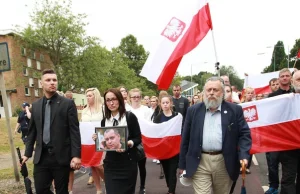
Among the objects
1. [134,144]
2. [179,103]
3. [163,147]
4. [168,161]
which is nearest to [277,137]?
[168,161]

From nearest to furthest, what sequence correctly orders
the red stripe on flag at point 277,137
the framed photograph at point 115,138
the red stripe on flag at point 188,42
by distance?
the framed photograph at point 115,138, the red stripe on flag at point 277,137, the red stripe on flag at point 188,42

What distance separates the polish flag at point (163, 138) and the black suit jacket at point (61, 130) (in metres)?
2.67

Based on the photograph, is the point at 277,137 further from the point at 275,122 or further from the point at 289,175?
the point at 289,175

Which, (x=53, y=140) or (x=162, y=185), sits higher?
(x=53, y=140)

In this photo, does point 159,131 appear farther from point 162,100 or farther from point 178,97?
point 178,97

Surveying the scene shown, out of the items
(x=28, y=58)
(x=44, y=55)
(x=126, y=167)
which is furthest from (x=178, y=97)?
(x=44, y=55)

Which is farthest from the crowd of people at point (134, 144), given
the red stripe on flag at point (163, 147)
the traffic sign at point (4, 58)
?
the traffic sign at point (4, 58)

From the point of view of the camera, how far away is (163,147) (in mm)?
6488

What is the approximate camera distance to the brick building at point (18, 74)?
39094 millimetres

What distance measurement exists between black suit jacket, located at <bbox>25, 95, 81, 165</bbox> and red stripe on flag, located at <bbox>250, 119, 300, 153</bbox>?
122 inches

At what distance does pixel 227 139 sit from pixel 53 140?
220 centimetres

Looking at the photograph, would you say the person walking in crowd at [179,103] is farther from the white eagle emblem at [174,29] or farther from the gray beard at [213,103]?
the gray beard at [213,103]

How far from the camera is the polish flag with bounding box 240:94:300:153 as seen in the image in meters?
4.91

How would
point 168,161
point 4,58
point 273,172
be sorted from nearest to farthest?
point 273,172
point 168,161
point 4,58
